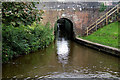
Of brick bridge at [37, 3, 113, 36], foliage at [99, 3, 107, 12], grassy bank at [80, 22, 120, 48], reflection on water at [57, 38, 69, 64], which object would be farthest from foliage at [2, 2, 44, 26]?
foliage at [99, 3, 107, 12]

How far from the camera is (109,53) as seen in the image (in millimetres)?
7078

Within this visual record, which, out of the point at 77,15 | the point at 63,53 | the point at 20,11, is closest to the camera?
the point at 20,11

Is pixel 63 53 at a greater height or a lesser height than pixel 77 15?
lesser

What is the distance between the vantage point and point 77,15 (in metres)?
15.0

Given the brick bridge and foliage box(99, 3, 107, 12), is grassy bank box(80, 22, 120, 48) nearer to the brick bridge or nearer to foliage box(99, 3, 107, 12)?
the brick bridge

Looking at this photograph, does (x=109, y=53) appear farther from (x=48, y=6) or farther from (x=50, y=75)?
(x=48, y=6)

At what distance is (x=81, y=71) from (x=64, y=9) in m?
10.9

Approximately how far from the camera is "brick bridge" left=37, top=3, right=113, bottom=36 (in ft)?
47.2

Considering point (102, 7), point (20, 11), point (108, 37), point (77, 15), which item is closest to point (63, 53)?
point (20, 11)

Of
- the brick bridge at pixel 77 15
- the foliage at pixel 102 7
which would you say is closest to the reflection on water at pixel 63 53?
the brick bridge at pixel 77 15

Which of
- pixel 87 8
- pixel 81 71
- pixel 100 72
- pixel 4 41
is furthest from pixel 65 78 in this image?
pixel 87 8

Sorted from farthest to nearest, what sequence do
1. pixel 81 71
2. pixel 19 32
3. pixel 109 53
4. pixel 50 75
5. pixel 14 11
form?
pixel 109 53
pixel 19 32
pixel 81 71
pixel 50 75
pixel 14 11

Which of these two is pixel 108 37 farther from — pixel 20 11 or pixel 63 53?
pixel 20 11

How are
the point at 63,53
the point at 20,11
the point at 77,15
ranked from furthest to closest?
the point at 77,15 → the point at 63,53 → the point at 20,11
